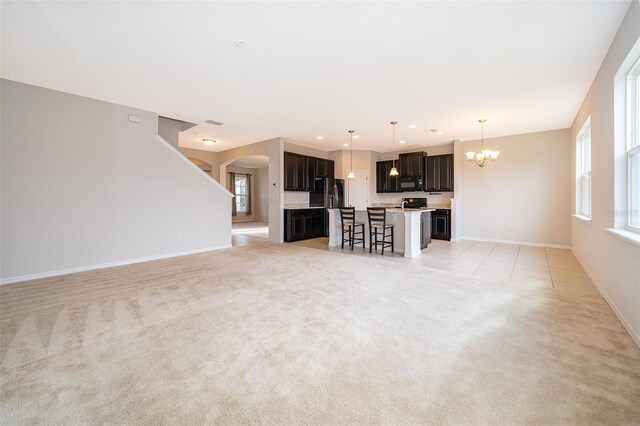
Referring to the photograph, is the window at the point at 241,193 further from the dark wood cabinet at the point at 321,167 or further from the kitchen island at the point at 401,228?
the kitchen island at the point at 401,228

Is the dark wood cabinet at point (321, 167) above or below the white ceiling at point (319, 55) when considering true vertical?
below

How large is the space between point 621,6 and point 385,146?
5.96m

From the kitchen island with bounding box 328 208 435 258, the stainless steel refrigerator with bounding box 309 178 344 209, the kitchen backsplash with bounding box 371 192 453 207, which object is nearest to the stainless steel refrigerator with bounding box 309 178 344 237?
the stainless steel refrigerator with bounding box 309 178 344 209

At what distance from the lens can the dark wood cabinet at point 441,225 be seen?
290 inches

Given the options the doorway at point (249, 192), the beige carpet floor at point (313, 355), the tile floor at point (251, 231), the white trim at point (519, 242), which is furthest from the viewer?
the doorway at point (249, 192)

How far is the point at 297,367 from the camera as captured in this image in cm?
182

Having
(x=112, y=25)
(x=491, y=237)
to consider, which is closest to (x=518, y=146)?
(x=491, y=237)

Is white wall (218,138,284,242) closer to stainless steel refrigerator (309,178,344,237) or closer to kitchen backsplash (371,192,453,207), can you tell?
stainless steel refrigerator (309,178,344,237)

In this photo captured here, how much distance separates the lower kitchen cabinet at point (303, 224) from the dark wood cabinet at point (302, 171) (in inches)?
28.4

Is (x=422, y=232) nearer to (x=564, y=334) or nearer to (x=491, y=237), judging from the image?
(x=491, y=237)

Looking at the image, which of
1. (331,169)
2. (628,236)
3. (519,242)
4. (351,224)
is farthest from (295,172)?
(628,236)

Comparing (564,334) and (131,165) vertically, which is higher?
(131,165)

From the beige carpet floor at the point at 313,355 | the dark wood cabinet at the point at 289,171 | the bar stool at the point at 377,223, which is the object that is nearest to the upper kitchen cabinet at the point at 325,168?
the dark wood cabinet at the point at 289,171

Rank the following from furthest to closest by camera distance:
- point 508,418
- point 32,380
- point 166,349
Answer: point 166,349
point 32,380
point 508,418
